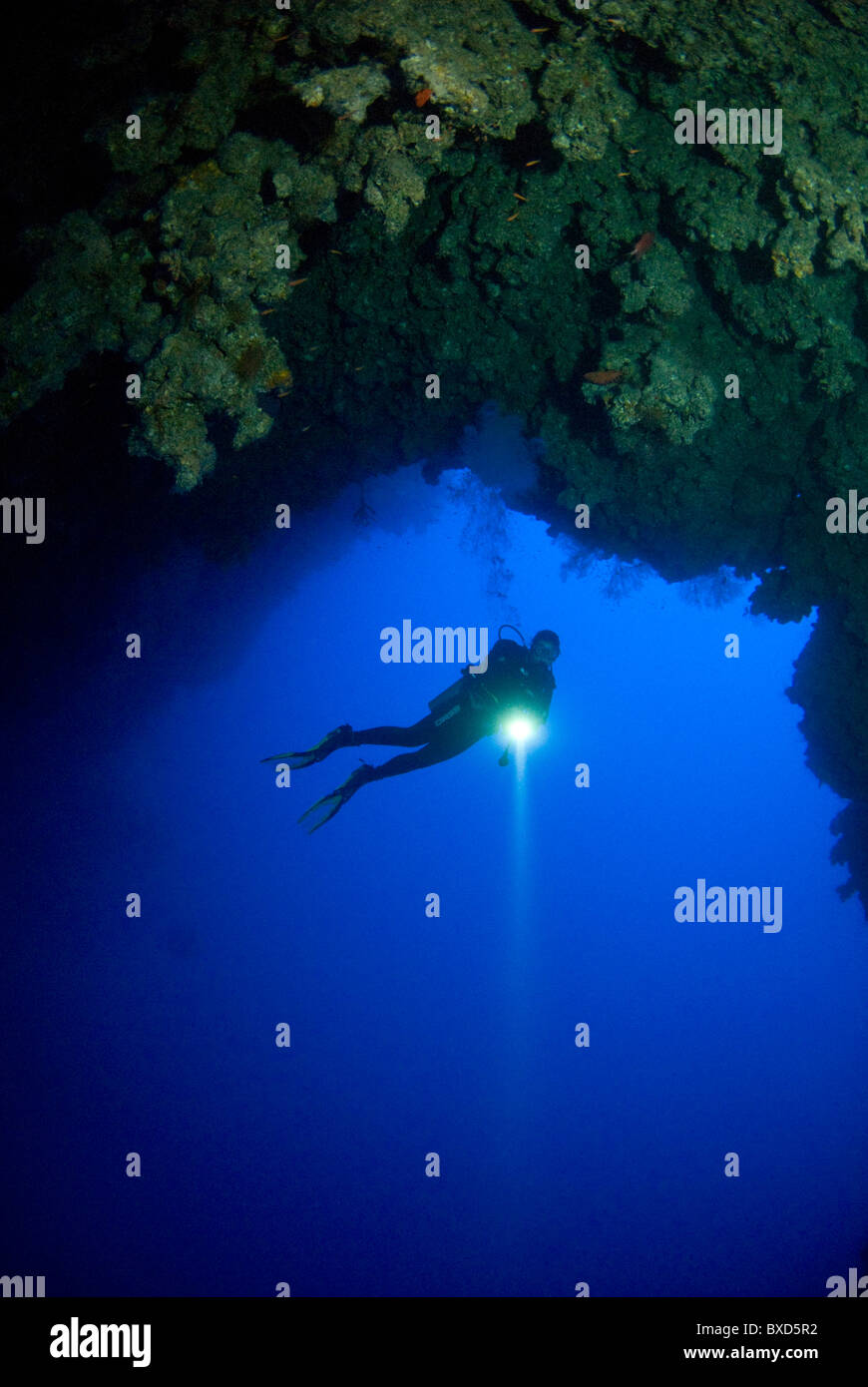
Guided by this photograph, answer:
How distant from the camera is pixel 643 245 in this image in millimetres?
4789

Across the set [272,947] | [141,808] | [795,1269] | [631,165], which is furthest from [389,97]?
[795,1269]

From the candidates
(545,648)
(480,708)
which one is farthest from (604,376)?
(480,708)

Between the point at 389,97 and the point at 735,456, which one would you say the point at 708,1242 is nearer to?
the point at 735,456

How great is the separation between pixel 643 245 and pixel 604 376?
38.2 inches

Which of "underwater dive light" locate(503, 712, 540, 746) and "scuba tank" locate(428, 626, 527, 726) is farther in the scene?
"scuba tank" locate(428, 626, 527, 726)

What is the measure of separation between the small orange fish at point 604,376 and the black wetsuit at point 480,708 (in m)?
2.92

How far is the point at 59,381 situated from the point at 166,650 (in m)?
9.20

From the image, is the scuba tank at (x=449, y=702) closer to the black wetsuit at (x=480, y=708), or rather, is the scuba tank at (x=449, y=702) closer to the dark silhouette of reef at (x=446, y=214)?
the black wetsuit at (x=480, y=708)

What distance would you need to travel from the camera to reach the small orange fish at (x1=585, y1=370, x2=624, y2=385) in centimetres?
488

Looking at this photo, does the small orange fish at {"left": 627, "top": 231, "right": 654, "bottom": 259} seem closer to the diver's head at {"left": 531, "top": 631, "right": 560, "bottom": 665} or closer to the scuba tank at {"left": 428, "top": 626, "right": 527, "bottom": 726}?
the diver's head at {"left": 531, "top": 631, "right": 560, "bottom": 665}

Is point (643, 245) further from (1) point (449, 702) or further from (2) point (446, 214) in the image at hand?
(1) point (449, 702)

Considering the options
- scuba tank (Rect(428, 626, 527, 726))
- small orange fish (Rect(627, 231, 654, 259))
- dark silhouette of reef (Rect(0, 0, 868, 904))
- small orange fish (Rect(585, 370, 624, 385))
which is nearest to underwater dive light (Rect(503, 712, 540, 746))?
scuba tank (Rect(428, 626, 527, 726))

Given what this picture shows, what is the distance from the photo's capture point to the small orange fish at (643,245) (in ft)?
15.7

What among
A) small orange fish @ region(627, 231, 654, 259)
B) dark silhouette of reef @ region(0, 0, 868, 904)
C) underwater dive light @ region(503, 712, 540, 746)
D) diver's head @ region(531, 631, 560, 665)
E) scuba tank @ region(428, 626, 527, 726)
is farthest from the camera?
scuba tank @ region(428, 626, 527, 726)
